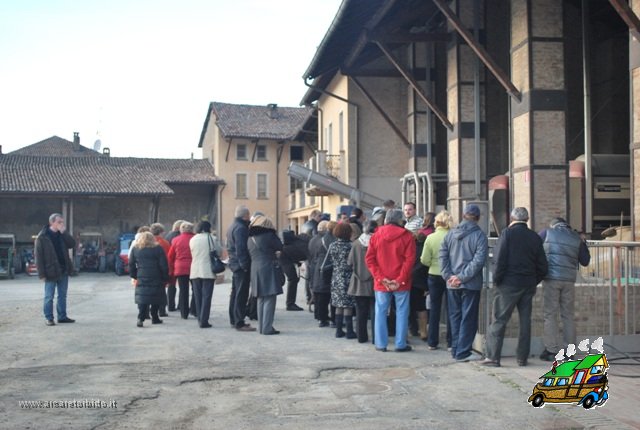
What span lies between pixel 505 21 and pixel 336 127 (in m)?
8.22

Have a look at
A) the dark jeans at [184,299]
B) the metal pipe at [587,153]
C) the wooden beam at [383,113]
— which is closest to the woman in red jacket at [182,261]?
the dark jeans at [184,299]

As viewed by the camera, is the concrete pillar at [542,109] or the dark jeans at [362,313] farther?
the concrete pillar at [542,109]

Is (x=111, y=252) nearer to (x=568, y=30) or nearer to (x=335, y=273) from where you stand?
(x=568, y=30)

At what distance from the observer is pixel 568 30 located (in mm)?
19734

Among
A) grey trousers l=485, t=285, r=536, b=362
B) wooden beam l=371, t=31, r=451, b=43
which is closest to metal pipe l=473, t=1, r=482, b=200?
wooden beam l=371, t=31, r=451, b=43

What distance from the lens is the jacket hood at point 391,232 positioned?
27.8 ft

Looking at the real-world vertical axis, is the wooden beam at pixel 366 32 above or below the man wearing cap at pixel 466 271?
above

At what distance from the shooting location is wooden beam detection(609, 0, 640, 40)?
34.9ft

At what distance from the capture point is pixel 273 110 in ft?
161

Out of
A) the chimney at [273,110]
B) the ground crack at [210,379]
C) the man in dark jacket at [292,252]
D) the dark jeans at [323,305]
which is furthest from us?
the chimney at [273,110]

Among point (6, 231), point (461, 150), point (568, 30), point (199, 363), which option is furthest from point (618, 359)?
point (6, 231)

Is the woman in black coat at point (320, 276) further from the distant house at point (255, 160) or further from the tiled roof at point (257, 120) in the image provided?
the distant house at point (255, 160)

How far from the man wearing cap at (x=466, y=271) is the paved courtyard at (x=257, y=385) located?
0.28 metres

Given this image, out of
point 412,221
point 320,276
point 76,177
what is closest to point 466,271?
point 412,221
